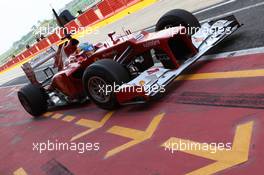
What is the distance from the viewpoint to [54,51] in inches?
296

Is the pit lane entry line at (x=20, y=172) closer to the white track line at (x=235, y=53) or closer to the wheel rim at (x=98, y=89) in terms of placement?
the wheel rim at (x=98, y=89)

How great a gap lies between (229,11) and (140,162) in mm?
4764

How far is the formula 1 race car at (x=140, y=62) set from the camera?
197 inches

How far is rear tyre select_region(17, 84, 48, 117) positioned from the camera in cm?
724

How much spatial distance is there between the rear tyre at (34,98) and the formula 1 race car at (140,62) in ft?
2.36

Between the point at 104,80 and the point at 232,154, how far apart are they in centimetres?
248

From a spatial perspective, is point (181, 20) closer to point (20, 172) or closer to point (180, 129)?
point (180, 129)

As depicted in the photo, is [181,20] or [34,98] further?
[34,98]

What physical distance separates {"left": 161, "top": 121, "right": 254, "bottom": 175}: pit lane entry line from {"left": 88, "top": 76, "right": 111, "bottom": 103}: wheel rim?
6.83ft

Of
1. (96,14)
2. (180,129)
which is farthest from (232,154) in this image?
(96,14)

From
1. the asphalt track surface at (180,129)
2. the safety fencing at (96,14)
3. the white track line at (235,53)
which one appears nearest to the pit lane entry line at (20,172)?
the asphalt track surface at (180,129)

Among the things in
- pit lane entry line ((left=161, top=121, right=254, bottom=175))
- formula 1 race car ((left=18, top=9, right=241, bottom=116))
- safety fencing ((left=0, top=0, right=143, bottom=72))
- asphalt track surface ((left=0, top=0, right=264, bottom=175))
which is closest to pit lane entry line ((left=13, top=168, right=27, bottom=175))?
asphalt track surface ((left=0, top=0, right=264, bottom=175))

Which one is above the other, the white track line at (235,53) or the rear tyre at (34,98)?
the rear tyre at (34,98)

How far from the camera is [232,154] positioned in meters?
3.20
